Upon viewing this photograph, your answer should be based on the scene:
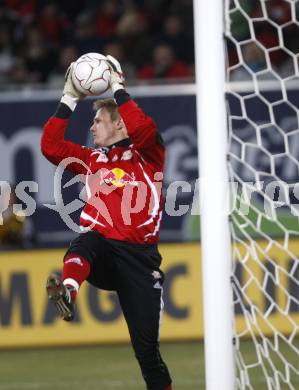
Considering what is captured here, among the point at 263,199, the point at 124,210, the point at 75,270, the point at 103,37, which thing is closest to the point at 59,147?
the point at 124,210

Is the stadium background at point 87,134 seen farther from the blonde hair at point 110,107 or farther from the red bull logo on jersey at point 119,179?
the red bull logo on jersey at point 119,179

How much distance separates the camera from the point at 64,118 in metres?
5.88

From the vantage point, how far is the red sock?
554cm

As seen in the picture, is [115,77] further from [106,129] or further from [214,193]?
[214,193]

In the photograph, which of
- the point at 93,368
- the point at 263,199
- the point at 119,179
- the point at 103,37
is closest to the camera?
the point at 119,179

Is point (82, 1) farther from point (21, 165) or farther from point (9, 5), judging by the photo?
point (21, 165)

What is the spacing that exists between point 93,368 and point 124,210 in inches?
102

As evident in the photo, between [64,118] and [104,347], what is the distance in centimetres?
386

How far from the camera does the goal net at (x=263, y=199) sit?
Answer: 5696 millimetres

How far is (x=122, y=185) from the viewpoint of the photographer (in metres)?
5.91

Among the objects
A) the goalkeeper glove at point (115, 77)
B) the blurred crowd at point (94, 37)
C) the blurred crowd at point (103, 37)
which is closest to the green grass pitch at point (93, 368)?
the goalkeeper glove at point (115, 77)

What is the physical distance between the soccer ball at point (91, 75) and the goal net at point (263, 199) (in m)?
0.69

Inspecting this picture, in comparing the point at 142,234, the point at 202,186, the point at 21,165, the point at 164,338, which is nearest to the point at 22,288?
the point at 164,338

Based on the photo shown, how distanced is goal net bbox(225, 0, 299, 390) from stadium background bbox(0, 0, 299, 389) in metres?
0.09
